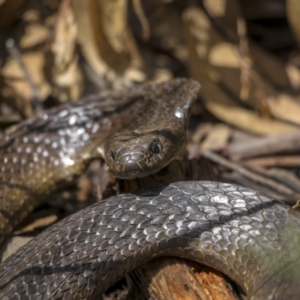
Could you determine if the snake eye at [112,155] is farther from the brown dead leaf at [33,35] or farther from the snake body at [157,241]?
the brown dead leaf at [33,35]

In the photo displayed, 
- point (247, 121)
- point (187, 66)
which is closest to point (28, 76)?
point (187, 66)

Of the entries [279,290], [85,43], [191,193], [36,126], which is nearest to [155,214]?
[191,193]

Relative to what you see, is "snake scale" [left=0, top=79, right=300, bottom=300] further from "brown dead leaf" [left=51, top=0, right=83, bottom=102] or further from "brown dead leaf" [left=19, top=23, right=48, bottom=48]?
"brown dead leaf" [left=19, top=23, right=48, bottom=48]

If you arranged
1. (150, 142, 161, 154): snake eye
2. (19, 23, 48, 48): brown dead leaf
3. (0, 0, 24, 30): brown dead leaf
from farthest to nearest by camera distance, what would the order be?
(19, 23, 48, 48): brown dead leaf
(0, 0, 24, 30): brown dead leaf
(150, 142, 161, 154): snake eye

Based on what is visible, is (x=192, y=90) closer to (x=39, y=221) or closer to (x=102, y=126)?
(x=102, y=126)

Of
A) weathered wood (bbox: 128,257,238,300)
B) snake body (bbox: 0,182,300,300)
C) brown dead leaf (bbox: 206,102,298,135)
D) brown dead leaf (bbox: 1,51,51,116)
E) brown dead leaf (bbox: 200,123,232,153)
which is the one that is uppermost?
brown dead leaf (bbox: 1,51,51,116)

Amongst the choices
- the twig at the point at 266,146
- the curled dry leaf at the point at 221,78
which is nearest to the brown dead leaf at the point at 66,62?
the curled dry leaf at the point at 221,78

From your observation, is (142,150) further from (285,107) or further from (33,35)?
(33,35)

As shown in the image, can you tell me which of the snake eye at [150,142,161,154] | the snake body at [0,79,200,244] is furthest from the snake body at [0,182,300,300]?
the snake body at [0,79,200,244]
